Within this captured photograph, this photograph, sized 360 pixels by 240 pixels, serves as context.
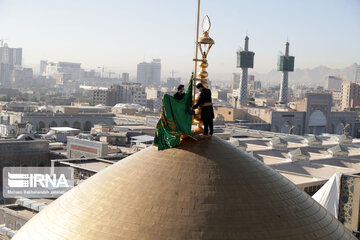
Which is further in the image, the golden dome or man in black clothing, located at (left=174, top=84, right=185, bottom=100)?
man in black clothing, located at (left=174, top=84, right=185, bottom=100)

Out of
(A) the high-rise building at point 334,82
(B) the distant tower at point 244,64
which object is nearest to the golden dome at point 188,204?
(B) the distant tower at point 244,64

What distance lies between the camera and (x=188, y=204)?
427 centimetres

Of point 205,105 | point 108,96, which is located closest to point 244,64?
point 108,96

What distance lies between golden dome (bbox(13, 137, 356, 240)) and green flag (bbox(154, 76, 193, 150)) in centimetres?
10

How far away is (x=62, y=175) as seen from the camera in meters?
18.3

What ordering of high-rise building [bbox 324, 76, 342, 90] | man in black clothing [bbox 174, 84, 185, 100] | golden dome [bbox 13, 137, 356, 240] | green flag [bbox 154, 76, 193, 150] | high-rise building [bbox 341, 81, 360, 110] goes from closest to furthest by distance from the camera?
golden dome [bbox 13, 137, 356, 240] < green flag [bbox 154, 76, 193, 150] < man in black clothing [bbox 174, 84, 185, 100] < high-rise building [bbox 341, 81, 360, 110] < high-rise building [bbox 324, 76, 342, 90]

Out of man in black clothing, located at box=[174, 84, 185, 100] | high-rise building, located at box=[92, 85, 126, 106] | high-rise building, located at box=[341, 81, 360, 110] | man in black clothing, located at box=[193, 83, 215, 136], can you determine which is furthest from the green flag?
high-rise building, located at box=[341, 81, 360, 110]

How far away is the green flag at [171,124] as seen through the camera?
4910 millimetres

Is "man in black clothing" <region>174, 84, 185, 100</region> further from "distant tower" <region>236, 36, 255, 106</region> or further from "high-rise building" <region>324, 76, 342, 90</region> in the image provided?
"high-rise building" <region>324, 76, 342, 90</region>

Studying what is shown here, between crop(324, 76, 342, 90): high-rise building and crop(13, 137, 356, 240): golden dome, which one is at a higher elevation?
crop(324, 76, 342, 90): high-rise building

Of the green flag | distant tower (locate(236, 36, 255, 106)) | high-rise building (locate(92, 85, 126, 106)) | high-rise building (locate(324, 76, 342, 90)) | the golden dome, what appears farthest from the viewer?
high-rise building (locate(324, 76, 342, 90))

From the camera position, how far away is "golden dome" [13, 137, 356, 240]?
415cm

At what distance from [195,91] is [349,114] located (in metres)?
51.4

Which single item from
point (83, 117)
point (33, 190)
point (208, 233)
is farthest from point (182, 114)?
point (83, 117)
